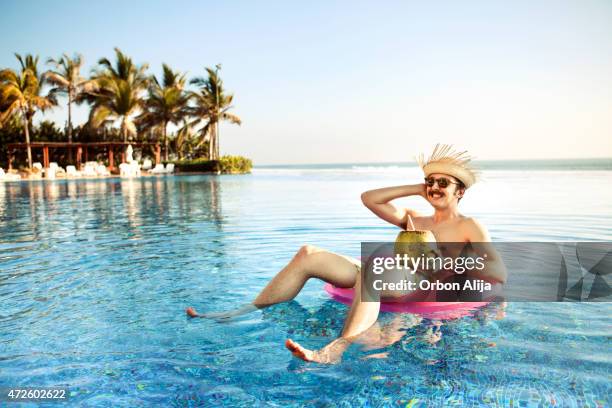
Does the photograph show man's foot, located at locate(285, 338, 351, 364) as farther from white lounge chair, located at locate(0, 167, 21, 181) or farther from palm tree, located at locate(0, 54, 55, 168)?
palm tree, located at locate(0, 54, 55, 168)

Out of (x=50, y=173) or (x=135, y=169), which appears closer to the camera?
(x=50, y=173)

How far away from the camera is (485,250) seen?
2.97 meters

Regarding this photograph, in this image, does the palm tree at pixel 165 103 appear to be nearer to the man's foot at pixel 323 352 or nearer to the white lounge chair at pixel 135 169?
the white lounge chair at pixel 135 169

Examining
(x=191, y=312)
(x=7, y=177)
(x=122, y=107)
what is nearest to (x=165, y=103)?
(x=122, y=107)

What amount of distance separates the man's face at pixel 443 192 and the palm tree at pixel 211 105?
32685 mm

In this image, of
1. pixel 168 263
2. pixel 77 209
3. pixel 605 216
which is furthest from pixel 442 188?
pixel 77 209

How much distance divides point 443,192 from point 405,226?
0.46m

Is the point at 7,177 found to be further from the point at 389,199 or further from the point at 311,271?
the point at 389,199

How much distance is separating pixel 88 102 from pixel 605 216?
3479 cm

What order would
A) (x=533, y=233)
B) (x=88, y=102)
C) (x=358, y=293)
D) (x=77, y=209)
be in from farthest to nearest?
(x=88, y=102), (x=77, y=209), (x=533, y=233), (x=358, y=293)

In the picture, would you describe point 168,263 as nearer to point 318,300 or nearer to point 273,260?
point 273,260

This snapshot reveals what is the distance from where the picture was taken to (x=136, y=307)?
377 cm

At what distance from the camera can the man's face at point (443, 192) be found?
3074 millimetres

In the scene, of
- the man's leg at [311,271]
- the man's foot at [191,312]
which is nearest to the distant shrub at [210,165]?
the man's foot at [191,312]
